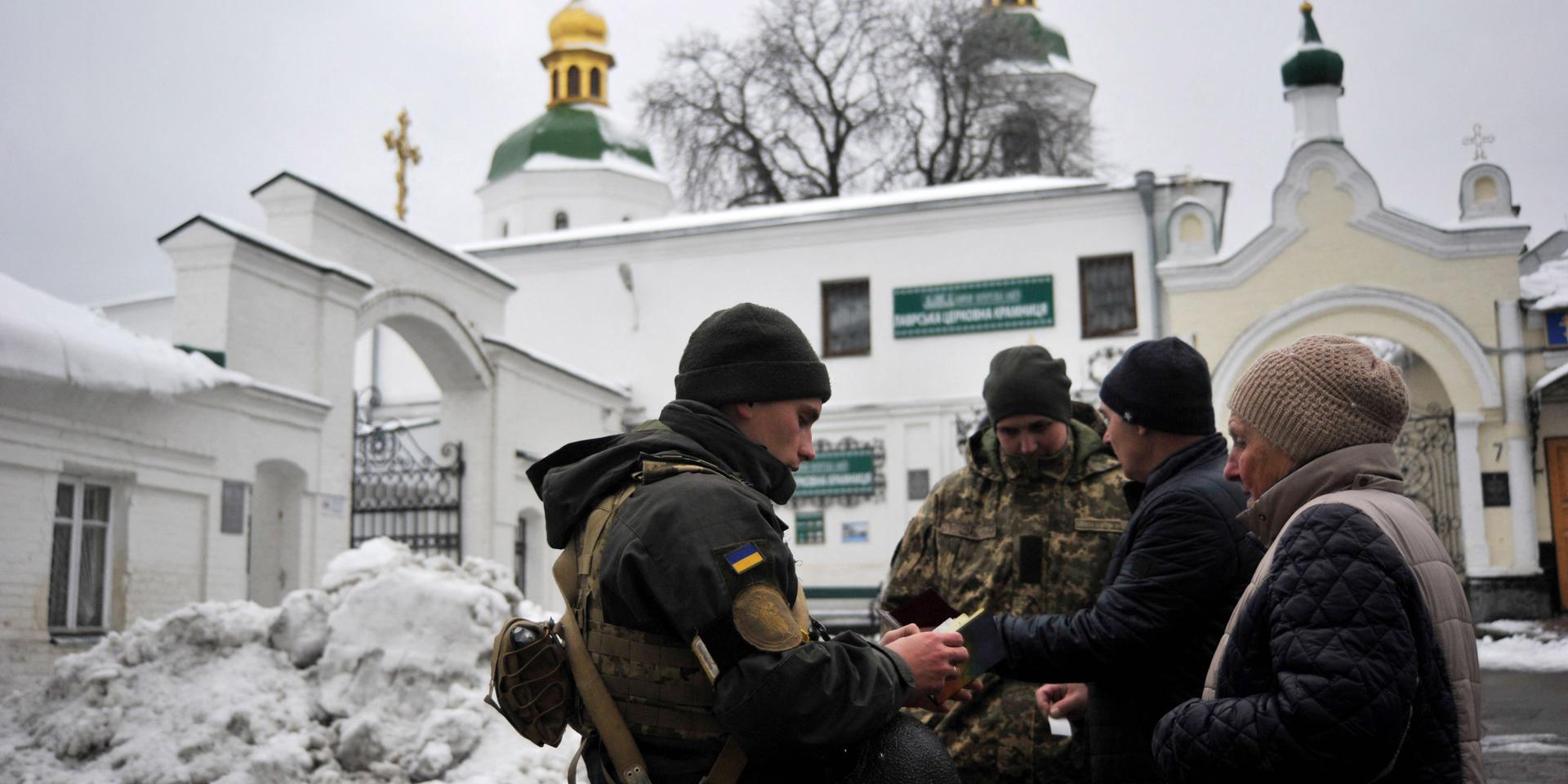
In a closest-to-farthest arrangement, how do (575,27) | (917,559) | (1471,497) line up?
(917,559)
(1471,497)
(575,27)

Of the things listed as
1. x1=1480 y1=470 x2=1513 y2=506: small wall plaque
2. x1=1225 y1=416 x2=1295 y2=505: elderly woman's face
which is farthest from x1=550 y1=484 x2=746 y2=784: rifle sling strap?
x1=1480 y1=470 x2=1513 y2=506: small wall plaque

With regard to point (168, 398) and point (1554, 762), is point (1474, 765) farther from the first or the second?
point (168, 398)

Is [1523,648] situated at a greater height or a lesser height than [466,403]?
lesser

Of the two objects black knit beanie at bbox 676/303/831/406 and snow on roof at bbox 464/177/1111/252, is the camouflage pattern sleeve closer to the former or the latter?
black knit beanie at bbox 676/303/831/406

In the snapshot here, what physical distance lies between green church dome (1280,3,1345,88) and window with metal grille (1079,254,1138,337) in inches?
128

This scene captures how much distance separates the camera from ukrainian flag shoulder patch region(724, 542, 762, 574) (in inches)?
87.7

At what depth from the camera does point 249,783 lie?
614 centimetres

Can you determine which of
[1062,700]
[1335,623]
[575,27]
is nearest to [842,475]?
[1062,700]

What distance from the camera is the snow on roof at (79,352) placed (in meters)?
8.21

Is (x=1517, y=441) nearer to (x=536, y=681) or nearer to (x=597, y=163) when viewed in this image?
(x=536, y=681)

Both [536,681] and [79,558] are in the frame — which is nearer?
[536,681]

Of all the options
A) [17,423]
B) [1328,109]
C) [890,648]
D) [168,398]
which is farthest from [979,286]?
[890,648]

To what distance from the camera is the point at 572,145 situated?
33938mm

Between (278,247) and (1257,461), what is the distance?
10365mm
